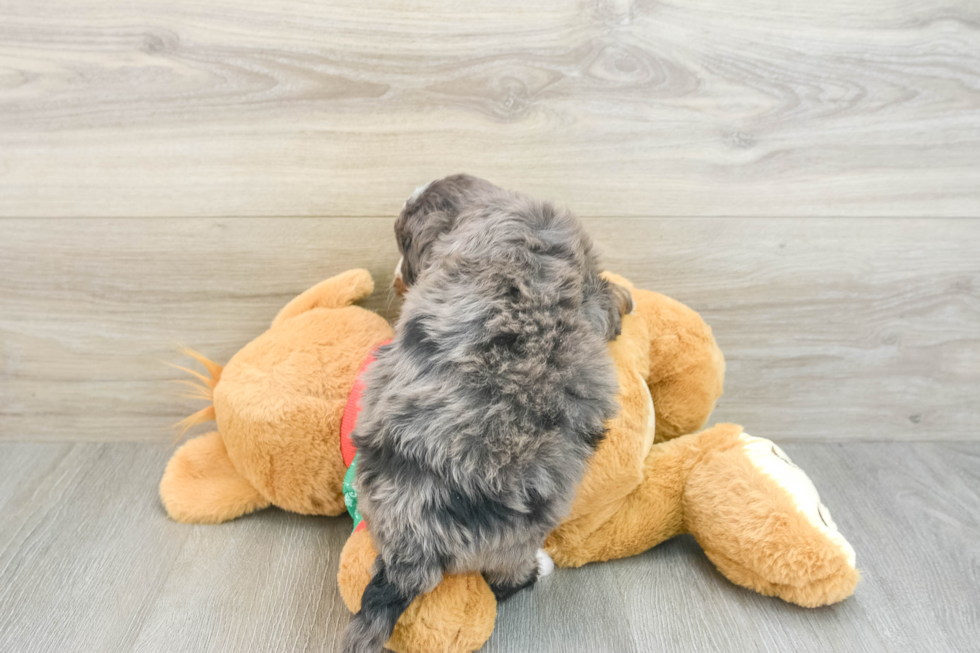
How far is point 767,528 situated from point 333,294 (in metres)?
0.64

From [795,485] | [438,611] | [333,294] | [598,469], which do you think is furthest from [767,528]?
[333,294]

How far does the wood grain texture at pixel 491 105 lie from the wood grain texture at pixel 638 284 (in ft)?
0.14

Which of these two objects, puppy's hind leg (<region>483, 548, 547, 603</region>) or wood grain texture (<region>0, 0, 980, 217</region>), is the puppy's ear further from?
puppy's hind leg (<region>483, 548, 547, 603</region>)

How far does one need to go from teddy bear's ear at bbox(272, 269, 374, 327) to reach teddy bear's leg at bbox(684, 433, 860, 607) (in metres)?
0.53

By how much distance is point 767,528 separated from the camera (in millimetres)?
732

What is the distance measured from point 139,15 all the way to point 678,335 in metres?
0.86

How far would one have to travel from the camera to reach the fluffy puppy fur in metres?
0.59

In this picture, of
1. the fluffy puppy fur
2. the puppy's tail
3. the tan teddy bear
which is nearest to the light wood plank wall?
the tan teddy bear

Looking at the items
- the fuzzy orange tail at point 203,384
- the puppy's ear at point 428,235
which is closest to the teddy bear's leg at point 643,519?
the puppy's ear at point 428,235

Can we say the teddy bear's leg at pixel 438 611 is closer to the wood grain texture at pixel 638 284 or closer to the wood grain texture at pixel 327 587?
the wood grain texture at pixel 327 587

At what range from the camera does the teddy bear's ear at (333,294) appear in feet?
3.05

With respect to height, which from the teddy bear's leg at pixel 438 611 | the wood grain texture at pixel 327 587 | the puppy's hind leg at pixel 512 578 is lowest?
the wood grain texture at pixel 327 587

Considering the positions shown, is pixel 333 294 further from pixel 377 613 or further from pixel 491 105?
pixel 377 613

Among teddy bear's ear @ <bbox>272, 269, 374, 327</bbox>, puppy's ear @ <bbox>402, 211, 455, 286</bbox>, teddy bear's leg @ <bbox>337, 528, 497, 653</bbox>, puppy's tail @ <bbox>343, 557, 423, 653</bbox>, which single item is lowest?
teddy bear's leg @ <bbox>337, 528, 497, 653</bbox>
